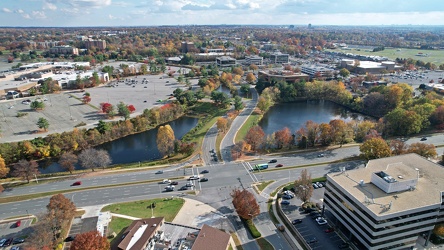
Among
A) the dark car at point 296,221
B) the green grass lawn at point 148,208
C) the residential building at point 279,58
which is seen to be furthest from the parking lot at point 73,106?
the residential building at point 279,58

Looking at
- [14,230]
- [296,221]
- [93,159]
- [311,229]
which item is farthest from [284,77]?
[14,230]

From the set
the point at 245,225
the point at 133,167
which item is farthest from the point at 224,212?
the point at 133,167

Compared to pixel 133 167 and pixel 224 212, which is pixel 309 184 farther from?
pixel 133 167

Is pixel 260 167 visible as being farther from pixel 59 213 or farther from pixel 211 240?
pixel 59 213

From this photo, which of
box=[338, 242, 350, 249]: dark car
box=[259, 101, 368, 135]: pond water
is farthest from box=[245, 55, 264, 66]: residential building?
box=[338, 242, 350, 249]: dark car

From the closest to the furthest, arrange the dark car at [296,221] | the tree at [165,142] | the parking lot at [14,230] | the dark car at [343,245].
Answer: the dark car at [343,245] < the parking lot at [14,230] < the dark car at [296,221] < the tree at [165,142]

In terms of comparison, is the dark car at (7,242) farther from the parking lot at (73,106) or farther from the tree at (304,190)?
the tree at (304,190)
